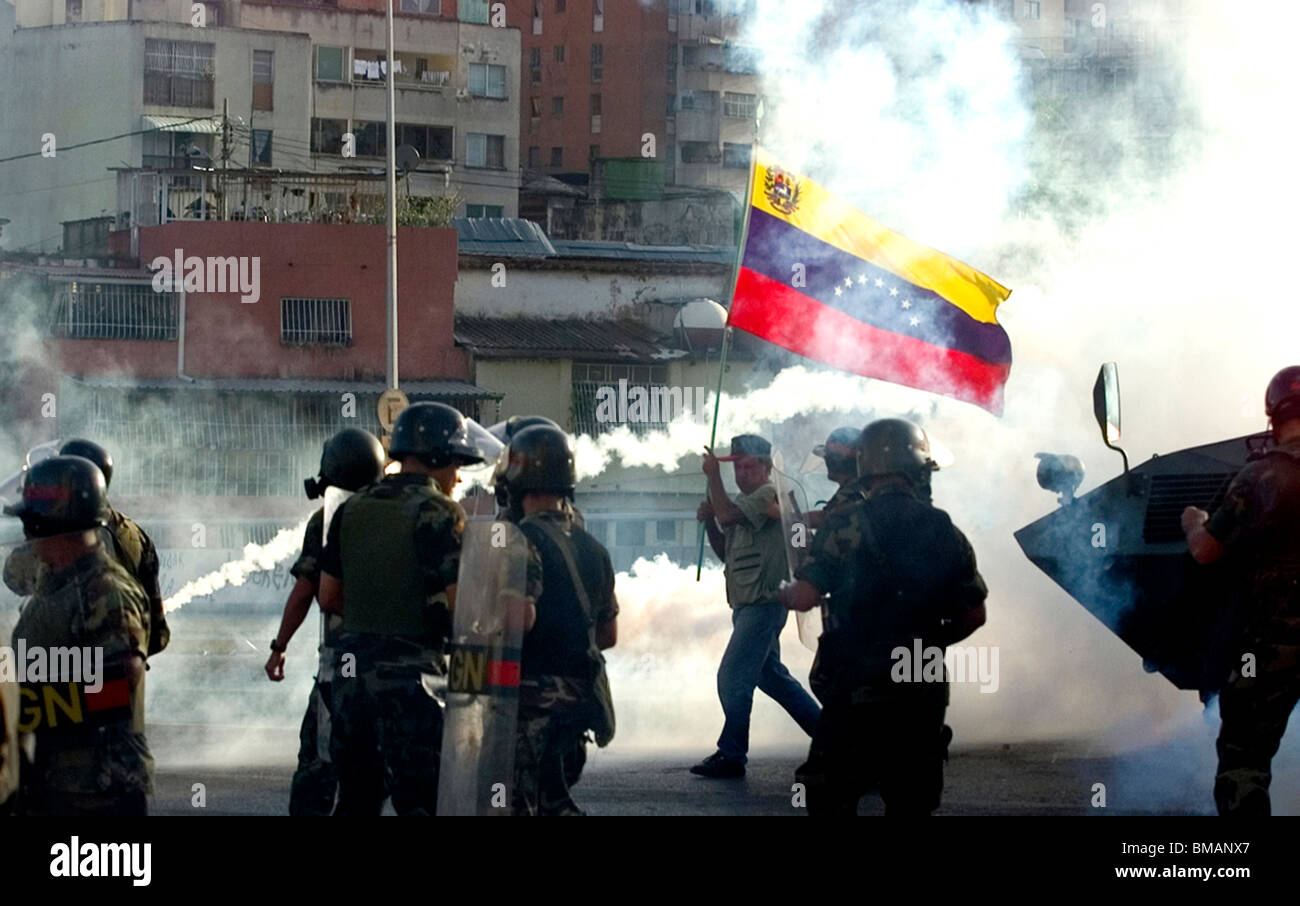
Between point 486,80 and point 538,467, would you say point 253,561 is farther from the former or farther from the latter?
point 486,80

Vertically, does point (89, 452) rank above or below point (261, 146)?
below

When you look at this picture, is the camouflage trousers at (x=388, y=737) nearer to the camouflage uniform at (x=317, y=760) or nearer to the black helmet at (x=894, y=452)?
the camouflage uniform at (x=317, y=760)

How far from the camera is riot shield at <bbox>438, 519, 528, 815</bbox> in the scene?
6.39m

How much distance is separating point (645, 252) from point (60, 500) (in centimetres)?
3365

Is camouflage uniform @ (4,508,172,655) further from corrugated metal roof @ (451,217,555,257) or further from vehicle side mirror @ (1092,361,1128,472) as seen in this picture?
corrugated metal roof @ (451,217,555,257)

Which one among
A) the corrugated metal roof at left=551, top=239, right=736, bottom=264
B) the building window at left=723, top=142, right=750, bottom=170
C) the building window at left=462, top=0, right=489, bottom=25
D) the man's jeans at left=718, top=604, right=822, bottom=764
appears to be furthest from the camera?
the building window at left=723, top=142, right=750, bottom=170

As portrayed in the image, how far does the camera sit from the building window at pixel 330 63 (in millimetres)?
49750

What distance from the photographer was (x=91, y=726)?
240 inches

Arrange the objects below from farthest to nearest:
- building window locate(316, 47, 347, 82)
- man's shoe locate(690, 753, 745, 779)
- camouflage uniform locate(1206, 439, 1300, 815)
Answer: building window locate(316, 47, 347, 82), man's shoe locate(690, 753, 745, 779), camouflage uniform locate(1206, 439, 1300, 815)

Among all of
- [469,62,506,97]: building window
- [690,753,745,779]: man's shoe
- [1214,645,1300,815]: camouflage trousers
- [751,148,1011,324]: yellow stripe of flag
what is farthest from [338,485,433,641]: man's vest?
[469,62,506,97]: building window

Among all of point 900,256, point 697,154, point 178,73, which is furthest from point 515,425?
point 697,154

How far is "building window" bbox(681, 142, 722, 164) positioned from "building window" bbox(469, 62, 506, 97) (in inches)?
335
